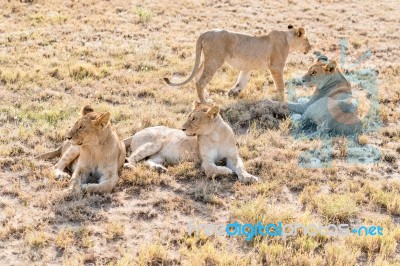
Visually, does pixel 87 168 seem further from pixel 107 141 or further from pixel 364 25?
pixel 364 25

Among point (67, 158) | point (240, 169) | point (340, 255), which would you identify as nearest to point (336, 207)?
point (340, 255)

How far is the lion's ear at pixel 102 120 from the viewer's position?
17.0 feet

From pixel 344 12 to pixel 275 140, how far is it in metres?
9.66

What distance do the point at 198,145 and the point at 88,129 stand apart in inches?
51.3

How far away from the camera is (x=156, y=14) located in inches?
569

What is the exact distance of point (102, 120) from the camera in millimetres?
5223

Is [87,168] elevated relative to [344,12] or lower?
lower

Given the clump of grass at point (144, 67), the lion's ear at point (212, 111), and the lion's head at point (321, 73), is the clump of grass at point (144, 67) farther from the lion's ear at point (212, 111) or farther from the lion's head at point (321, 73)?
the lion's ear at point (212, 111)

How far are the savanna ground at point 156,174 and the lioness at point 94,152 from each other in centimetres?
14

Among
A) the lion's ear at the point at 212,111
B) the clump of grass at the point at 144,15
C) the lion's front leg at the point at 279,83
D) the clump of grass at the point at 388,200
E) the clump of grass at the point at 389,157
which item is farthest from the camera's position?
the clump of grass at the point at 144,15

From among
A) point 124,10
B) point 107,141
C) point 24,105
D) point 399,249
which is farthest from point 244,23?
point 399,249

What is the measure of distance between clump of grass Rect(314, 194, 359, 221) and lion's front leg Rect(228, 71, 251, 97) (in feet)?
12.5

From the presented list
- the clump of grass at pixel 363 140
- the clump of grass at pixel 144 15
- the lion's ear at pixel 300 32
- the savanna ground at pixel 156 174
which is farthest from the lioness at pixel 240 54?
the clump of grass at pixel 144 15

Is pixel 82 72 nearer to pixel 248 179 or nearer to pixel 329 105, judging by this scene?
pixel 329 105
